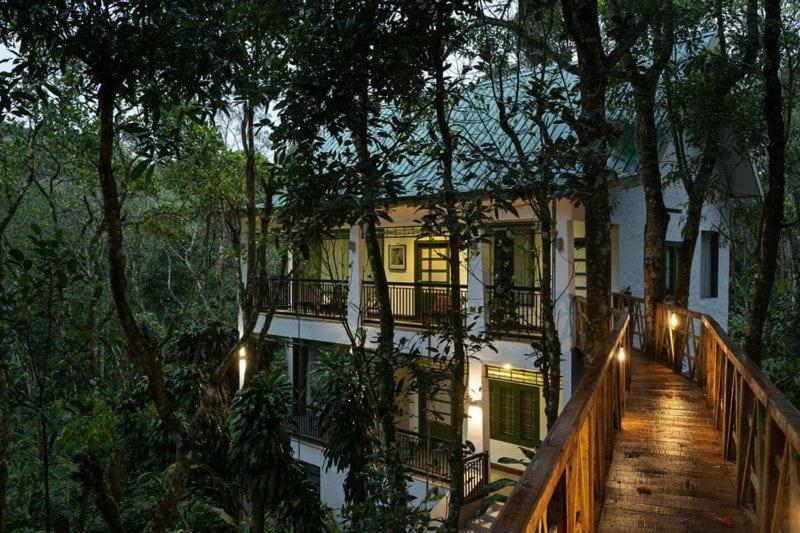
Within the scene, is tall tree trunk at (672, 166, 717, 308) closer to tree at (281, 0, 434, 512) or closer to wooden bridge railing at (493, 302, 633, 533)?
tree at (281, 0, 434, 512)

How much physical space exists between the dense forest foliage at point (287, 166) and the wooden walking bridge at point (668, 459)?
3.75 ft

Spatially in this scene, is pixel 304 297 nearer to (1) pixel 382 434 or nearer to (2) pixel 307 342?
(2) pixel 307 342

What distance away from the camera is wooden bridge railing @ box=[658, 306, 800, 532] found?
2.29 metres

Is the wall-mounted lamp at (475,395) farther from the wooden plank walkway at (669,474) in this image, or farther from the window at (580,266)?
the wooden plank walkway at (669,474)

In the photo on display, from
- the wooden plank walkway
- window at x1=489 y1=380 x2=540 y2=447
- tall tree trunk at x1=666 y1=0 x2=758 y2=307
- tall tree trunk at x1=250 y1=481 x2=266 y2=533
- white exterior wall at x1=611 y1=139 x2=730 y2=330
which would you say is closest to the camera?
the wooden plank walkway

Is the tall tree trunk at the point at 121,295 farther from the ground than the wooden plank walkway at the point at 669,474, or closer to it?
farther from the ground

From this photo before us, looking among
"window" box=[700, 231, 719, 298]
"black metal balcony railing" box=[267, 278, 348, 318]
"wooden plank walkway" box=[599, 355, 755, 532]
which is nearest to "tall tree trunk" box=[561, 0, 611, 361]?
"wooden plank walkway" box=[599, 355, 755, 532]

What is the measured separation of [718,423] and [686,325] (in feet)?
10.1

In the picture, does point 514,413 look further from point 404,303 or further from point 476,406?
point 404,303

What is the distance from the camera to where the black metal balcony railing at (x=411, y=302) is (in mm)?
11203

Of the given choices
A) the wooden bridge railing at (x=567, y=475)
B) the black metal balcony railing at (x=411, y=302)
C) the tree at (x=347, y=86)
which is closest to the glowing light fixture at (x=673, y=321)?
the black metal balcony railing at (x=411, y=302)

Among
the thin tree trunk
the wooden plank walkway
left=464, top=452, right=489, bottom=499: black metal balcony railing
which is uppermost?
the wooden plank walkway

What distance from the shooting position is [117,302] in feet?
14.1

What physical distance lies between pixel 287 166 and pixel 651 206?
6.24 meters
